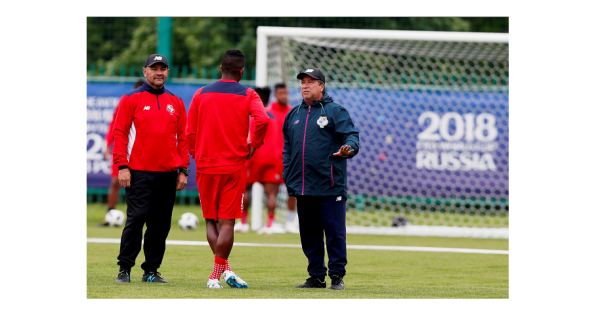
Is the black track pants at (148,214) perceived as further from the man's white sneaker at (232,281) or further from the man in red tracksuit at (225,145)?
Result: the man's white sneaker at (232,281)

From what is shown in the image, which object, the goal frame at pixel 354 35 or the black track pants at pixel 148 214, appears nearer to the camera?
the black track pants at pixel 148 214

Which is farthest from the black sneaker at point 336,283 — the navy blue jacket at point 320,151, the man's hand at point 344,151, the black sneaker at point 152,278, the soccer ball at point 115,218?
the soccer ball at point 115,218

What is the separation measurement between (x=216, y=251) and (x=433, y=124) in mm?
7469

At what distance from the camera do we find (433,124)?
1236 centimetres

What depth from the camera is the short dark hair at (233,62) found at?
5617mm

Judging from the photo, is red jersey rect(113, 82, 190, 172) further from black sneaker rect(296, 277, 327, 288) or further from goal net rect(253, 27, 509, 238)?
goal net rect(253, 27, 509, 238)

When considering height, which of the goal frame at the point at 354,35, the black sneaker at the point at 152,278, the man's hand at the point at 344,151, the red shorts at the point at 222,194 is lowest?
the black sneaker at the point at 152,278

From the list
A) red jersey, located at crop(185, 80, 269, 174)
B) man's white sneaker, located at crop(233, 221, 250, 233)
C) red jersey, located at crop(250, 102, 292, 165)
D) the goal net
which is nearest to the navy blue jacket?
red jersey, located at crop(185, 80, 269, 174)

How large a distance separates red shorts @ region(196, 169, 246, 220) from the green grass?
60 centimetres

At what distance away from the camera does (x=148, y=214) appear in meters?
5.89

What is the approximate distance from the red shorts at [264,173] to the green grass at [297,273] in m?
0.92

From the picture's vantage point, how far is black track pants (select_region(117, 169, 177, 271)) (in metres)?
5.79

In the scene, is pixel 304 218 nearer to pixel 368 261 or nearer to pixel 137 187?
pixel 137 187

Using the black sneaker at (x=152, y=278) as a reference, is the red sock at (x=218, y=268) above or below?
above
